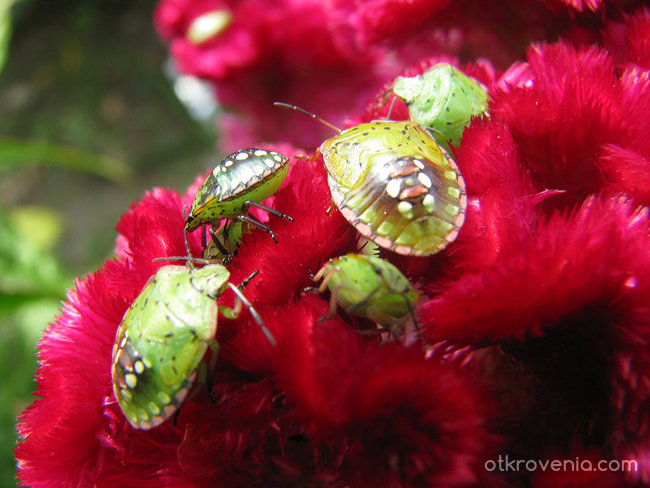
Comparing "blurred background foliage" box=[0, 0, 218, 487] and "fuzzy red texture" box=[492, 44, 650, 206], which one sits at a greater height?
"blurred background foliage" box=[0, 0, 218, 487]

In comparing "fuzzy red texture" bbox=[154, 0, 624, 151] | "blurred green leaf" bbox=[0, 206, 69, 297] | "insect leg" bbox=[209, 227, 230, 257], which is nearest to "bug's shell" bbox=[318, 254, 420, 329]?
"insect leg" bbox=[209, 227, 230, 257]

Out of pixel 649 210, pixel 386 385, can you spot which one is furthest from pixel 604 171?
pixel 386 385

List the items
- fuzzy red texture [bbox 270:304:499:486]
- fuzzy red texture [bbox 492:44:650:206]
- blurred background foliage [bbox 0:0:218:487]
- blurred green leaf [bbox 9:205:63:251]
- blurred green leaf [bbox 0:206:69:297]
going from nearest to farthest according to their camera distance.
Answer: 1. fuzzy red texture [bbox 270:304:499:486]
2. fuzzy red texture [bbox 492:44:650:206]
3. blurred green leaf [bbox 0:206:69:297]
4. blurred green leaf [bbox 9:205:63:251]
5. blurred background foliage [bbox 0:0:218:487]

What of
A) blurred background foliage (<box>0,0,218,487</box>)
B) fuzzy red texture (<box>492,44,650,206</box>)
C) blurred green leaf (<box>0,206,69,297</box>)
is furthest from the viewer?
blurred background foliage (<box>0,0,218,487</box>)

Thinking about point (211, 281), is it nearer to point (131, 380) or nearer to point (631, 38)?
point (131, 380)

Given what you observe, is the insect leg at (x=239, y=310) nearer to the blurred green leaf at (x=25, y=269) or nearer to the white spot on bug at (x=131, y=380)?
the white spot on bug at (x=131, y=380)

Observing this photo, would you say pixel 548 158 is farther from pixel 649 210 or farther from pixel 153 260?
pixel 153 260

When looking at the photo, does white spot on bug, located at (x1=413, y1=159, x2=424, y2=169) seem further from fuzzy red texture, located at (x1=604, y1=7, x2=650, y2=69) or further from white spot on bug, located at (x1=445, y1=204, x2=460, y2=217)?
fuzzy red texture, located at (x1=604, y1=7, x2=650, y2=69)
